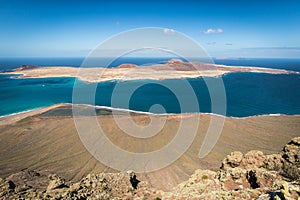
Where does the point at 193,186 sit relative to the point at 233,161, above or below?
below

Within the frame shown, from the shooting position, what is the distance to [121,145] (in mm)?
32906

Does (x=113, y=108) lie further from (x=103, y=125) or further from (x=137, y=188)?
(x=137, y=188)

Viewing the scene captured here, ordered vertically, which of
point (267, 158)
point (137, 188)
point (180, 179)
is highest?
point (267, 158)

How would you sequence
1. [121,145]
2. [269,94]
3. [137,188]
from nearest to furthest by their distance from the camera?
[137,188] < [121,145] < [269,94]

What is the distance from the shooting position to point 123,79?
346 feet

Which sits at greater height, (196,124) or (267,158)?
(267,158)

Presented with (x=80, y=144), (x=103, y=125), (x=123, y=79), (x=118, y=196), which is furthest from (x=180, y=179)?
(x=123, y=79)

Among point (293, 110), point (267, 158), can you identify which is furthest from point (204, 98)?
point (267, 158)

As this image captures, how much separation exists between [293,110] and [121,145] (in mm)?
44082

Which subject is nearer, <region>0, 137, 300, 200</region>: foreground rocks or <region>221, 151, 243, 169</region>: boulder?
<region>0, 137, 300, 200</region>: foreground rocks

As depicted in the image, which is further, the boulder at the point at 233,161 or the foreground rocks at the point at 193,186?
the boulder at the point at 233,161

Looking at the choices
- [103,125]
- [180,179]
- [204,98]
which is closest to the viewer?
[180,179]

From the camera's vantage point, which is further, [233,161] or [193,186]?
[233,161]

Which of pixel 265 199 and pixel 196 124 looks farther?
pixel 196 124
